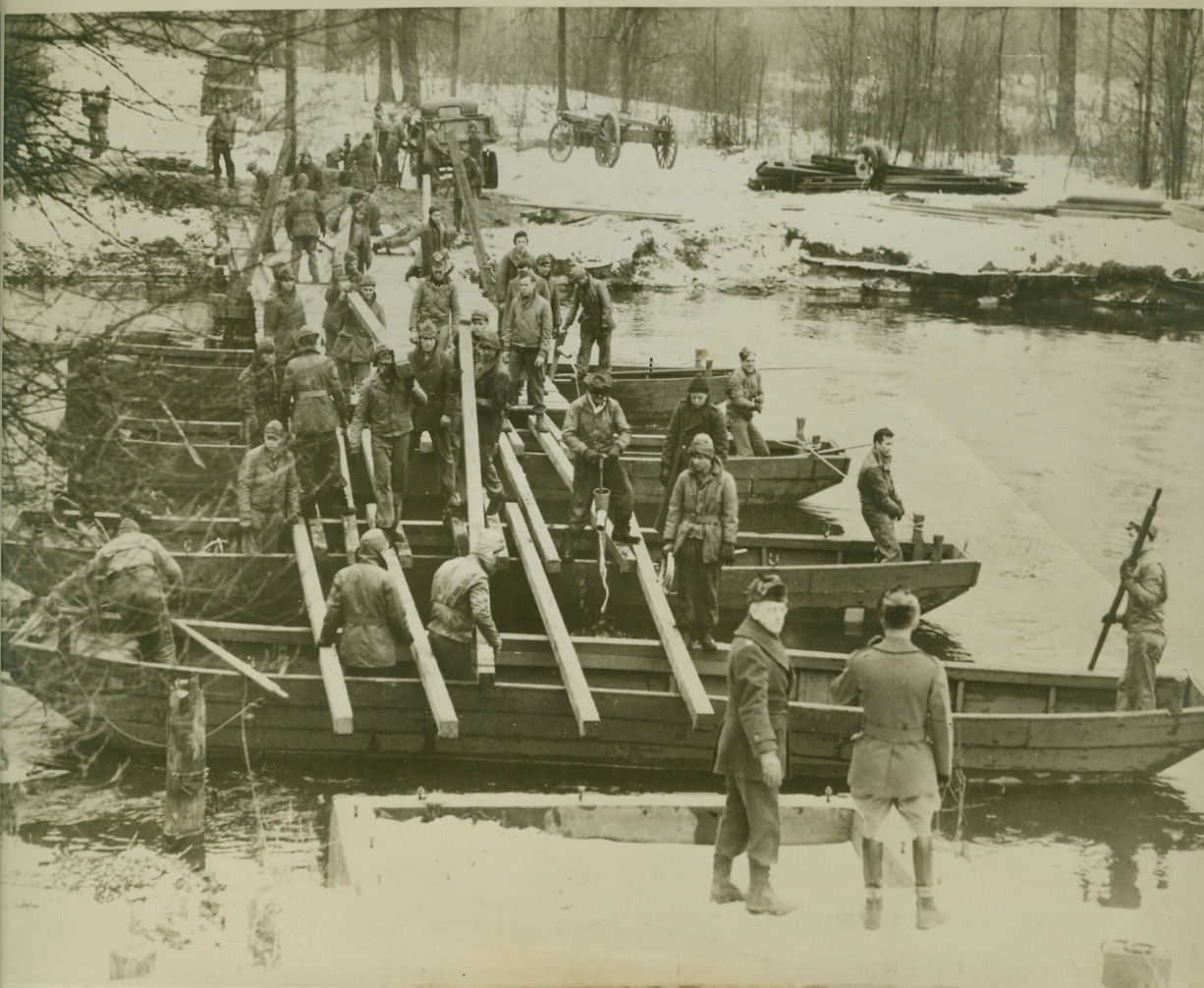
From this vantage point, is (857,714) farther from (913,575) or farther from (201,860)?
(201,860)

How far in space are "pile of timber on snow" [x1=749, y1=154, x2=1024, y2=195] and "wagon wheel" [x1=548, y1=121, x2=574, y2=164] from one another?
121 centimetres

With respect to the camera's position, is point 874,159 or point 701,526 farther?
point 874,159

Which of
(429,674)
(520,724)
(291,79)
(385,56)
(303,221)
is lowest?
(520,724)

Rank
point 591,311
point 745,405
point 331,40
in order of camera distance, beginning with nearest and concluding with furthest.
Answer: point 331,40 → point 591,311 → point 745,405

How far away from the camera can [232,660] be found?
7.96 metres

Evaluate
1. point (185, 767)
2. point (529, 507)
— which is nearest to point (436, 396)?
point (529, 507)

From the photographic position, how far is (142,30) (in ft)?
24.1

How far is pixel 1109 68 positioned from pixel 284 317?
5.61 meters

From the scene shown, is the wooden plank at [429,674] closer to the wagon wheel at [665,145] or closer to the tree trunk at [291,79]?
the tree trunk at [291,79]

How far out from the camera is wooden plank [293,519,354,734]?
754 centimetres

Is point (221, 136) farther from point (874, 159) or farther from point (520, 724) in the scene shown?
point (874, 159)

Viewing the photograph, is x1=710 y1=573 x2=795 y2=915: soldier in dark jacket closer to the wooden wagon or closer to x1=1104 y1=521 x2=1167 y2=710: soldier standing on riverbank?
x1=1104 y1=521 x2=1167 y2=710: soldier standing on riverbank

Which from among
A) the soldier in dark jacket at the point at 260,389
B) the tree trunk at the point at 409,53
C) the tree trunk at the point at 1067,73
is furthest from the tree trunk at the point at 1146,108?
the soldier in dark jacket at the point at 260,389

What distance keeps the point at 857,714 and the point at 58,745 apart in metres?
4.31
